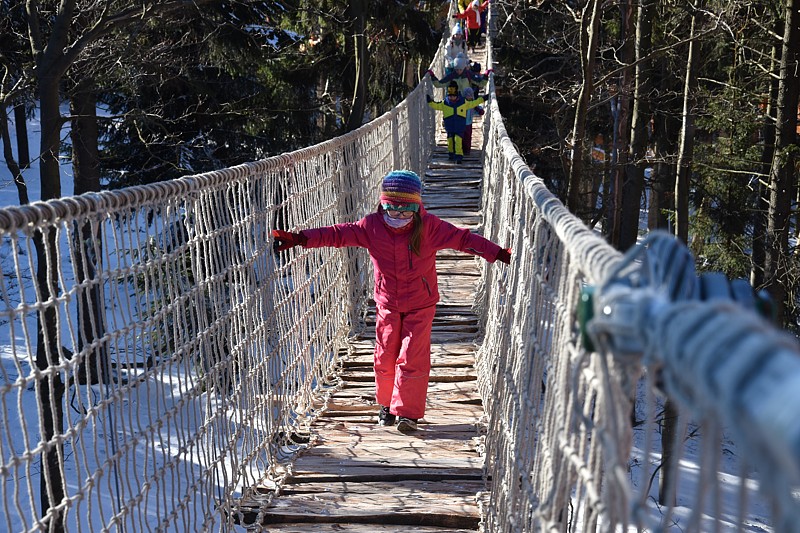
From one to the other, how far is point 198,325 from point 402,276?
1455 millimetres

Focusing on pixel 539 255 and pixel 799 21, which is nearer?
pixel 539 255

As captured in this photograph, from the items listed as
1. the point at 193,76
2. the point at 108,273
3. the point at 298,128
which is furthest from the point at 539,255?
the point at 298,128

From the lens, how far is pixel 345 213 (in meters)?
5.59

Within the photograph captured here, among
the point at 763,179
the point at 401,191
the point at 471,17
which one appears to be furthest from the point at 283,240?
the point at 471,17

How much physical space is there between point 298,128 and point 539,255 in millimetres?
13628

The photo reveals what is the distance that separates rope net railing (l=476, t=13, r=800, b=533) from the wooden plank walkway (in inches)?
11.5

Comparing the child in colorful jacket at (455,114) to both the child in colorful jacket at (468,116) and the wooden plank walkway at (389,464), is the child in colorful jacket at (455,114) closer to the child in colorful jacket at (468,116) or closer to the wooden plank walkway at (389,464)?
the child in colorful jacket at (468,116)

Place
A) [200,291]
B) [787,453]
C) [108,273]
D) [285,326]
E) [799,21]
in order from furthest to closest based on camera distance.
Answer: [799,21], [285,326], [200,291], [108,273], [787,453]

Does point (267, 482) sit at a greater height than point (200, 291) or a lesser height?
lesser

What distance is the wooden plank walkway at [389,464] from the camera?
11.2 feet

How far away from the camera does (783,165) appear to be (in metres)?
11.7

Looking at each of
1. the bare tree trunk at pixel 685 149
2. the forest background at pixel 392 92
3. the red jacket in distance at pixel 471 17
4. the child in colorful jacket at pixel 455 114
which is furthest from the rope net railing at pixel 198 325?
the red jacket in distance at pixel 471 17

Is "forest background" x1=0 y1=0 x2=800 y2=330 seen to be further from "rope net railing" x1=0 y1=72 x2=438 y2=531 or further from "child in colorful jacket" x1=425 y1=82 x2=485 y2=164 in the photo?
"rope net railing" x1=0 y1=72 x2=438 y2=531

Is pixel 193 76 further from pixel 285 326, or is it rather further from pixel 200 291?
pixel 200 291
